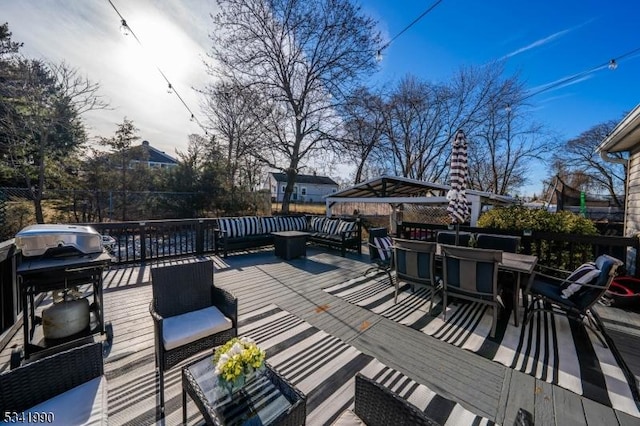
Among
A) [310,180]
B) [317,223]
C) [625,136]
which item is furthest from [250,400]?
[310,180]

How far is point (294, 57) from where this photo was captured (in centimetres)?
974

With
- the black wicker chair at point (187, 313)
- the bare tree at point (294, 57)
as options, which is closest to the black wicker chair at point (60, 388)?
the black wicker chair at point (187, 313)

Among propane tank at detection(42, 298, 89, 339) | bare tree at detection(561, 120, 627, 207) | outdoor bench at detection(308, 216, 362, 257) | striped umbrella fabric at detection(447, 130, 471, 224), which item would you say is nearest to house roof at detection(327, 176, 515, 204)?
outdoor bench at detection(308, 216, 362, 257)

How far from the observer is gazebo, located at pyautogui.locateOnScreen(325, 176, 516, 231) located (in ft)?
22.1

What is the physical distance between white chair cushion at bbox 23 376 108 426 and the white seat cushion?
507mm

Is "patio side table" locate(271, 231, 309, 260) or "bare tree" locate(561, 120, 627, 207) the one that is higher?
"bare tree" locate(561, 120, 627, 207)

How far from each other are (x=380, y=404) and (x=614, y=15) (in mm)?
8911

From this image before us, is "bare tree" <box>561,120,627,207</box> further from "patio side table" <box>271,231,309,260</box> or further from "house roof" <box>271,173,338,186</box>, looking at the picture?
"patio side table" <box>271,231,309,260</box>

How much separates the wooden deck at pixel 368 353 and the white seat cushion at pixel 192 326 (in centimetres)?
40

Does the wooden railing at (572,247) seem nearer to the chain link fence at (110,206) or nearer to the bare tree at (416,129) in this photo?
the bare tree at (416,129)

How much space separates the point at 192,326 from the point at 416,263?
8.94 feet

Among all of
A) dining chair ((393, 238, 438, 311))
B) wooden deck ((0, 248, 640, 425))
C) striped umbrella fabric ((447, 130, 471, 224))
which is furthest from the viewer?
striped umbrella fabric ((447, 130, 471, 224))

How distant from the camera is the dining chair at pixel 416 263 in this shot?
3.20m

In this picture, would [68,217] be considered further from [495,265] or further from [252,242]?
[495,265]
